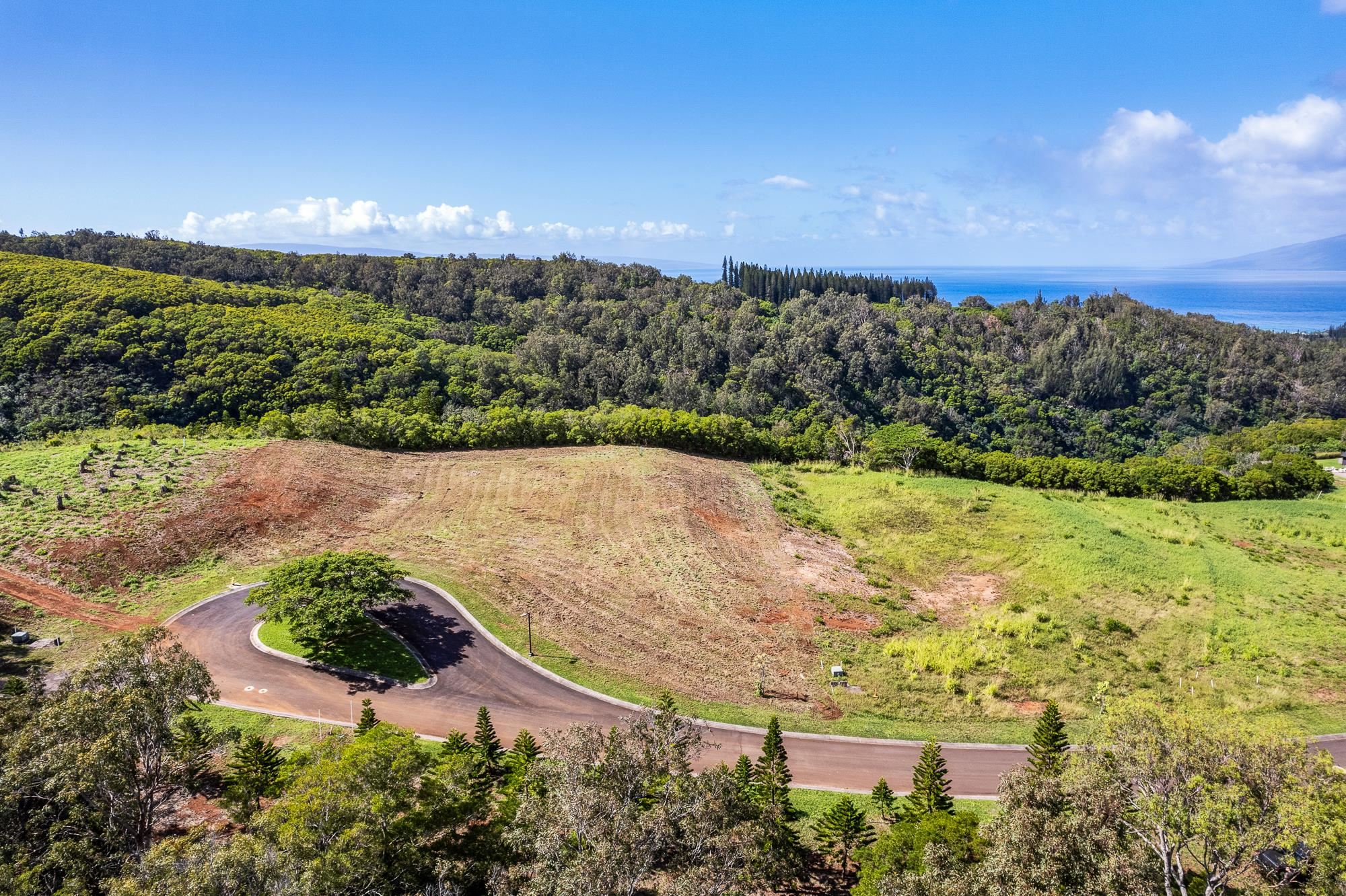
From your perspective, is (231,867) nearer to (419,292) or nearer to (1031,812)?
(1031,812)

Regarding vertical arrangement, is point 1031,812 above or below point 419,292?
below

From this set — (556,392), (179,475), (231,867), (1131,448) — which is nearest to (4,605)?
(179,475)

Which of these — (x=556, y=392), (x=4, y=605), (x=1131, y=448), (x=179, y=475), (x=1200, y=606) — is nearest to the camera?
(x=4, y=605)

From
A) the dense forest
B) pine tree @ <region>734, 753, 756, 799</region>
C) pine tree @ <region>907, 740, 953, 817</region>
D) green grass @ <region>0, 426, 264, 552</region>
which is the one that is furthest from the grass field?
the dense forest

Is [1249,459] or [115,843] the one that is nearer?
[115,843]

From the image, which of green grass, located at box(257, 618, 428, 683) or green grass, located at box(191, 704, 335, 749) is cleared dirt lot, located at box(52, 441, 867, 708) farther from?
green grass, located at box(191, 704, 335, 749)

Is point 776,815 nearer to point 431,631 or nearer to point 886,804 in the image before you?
point 886,804

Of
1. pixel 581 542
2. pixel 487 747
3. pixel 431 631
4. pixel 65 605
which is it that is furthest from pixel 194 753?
pixel 581 542

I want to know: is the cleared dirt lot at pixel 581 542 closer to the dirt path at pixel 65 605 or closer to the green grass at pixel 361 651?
the dirt path at pixel 65 605

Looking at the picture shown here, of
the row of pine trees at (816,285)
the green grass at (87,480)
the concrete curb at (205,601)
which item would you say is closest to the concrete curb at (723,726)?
the concrete curb at (205,601)
